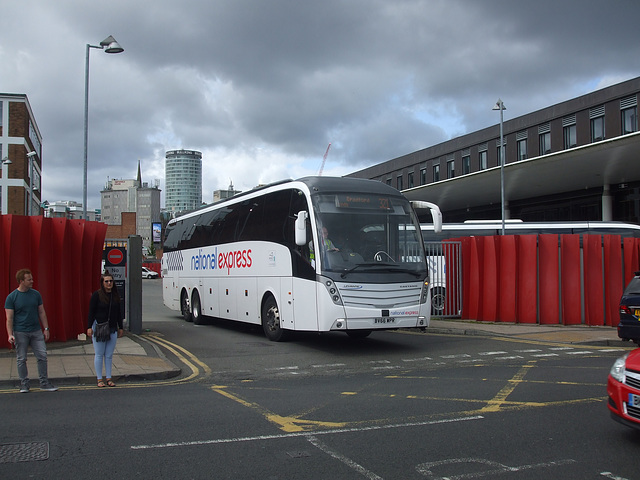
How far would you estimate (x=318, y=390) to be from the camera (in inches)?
346

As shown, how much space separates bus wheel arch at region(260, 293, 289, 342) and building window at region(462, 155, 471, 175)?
42248mm

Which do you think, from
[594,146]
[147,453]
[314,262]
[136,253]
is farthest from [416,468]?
[594,146]

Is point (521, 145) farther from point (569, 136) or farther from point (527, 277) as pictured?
point (527, 277)

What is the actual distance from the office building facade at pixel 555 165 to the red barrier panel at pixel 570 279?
13.0 meters

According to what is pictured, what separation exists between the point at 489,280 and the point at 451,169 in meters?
39.8

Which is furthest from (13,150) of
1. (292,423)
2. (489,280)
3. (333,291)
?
(292,423)

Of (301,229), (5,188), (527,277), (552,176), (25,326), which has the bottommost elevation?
(25,326)

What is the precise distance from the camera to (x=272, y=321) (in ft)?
46.1

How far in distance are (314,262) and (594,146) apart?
22042mm

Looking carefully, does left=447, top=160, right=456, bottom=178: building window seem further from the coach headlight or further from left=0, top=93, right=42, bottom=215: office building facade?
the coach headlight

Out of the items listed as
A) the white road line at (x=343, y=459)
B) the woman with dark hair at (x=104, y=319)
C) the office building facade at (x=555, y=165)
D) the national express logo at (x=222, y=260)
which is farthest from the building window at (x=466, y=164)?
the white road line at (x=343, y=459)

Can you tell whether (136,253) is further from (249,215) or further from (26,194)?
(26,194)

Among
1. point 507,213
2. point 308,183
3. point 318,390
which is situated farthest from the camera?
point 507,213

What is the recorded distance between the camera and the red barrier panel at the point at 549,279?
17016 millimetres
